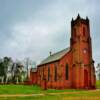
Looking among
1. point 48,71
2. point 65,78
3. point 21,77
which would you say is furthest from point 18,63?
point 65,78

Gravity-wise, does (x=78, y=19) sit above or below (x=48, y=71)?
above

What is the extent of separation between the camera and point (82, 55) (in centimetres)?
4600

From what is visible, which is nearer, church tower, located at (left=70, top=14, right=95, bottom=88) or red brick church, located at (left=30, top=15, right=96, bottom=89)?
church tower, located at (left=70, top=14, right=95, bottom=88)

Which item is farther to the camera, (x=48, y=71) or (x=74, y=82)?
(x=48, y=71)

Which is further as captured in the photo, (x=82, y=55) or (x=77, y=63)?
(x=82, y=55)

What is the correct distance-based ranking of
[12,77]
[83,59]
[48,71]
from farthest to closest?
[12,77]
[48,71]
[83,59]

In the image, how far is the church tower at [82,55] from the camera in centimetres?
4516

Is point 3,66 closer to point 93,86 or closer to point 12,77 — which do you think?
point 12,77

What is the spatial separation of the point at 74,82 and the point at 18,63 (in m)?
53.8

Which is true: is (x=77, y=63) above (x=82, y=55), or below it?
below

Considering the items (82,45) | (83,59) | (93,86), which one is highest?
(82,45)

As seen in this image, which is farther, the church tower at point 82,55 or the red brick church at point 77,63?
the red brick church at point 77,63

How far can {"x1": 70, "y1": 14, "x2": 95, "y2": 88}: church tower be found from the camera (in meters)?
45.2

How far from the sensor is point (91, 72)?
46719 millimetres
